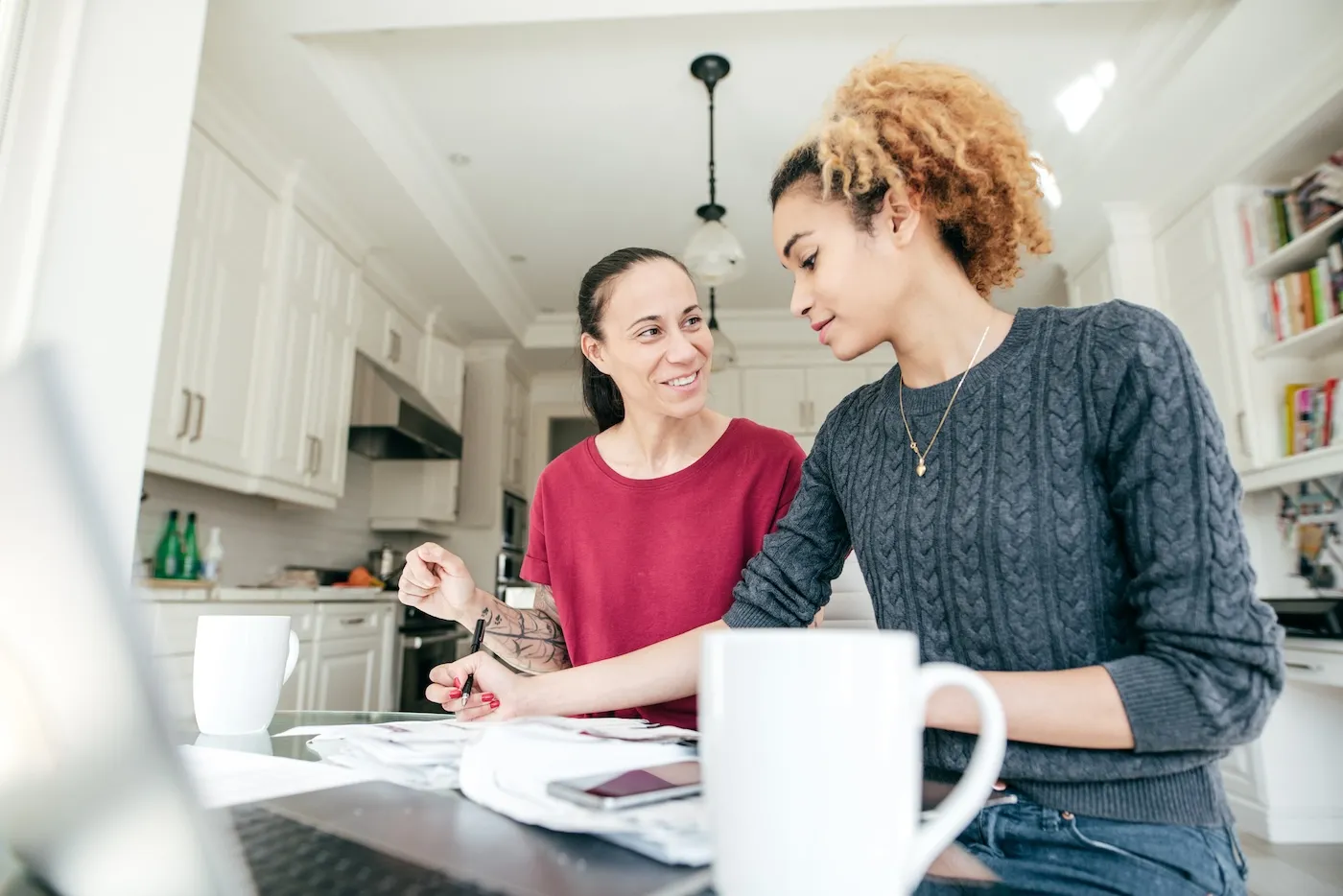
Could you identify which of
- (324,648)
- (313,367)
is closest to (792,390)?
(313,367)

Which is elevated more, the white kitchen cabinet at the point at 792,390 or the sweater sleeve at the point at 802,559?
the white kitchen cabinet at the point at 792,390

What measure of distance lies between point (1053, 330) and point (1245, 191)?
3.33 m

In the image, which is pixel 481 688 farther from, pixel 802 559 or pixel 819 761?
pixel 819 761

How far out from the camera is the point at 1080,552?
30.4 inches

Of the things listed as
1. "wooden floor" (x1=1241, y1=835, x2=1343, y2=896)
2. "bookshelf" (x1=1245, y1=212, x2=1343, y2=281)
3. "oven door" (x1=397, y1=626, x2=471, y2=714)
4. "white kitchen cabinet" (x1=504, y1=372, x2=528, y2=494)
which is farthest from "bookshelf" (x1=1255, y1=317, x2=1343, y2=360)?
"white kitchen cabinet" (x1=504, y1=372, x2=528, y2=494)

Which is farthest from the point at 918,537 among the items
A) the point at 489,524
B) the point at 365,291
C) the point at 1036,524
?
the point at 489,524

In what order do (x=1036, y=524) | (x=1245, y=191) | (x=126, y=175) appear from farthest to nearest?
1. (x=1245, y=191)
2. (x=126, y=175)
3. (x=1036, y=524)

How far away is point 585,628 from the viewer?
1.44 metres

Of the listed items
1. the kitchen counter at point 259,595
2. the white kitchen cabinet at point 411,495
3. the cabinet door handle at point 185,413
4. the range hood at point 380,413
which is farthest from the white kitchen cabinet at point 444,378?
the cabinet door handle at point 185,413

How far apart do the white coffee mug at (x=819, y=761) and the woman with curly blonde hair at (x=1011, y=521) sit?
12.0 inches

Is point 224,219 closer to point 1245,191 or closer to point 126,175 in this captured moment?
point 126,175

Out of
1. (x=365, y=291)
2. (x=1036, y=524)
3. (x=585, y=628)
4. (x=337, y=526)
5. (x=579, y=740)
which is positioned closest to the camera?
(x=579, y=740)

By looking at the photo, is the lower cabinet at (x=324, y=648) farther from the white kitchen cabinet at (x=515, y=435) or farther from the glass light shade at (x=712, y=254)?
the white kitchen cabinet at (x=515, y=435)

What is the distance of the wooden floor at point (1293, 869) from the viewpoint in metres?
2.51
